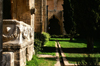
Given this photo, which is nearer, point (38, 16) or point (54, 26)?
point (38, 16)

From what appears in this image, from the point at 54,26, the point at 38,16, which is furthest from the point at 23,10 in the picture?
the point at 54,26

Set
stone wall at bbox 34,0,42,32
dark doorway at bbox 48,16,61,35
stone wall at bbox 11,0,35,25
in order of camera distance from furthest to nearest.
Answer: dark doorway at bbox 48,16,61,35
stone wall at bbox 34,0,42,32
stone wall at bbox 11,0,35,25

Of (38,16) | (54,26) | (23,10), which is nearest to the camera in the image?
(23,10)

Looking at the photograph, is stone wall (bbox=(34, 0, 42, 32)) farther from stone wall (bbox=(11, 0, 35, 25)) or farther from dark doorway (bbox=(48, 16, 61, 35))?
dark doorway (bbox=(48, 16, 61, 35))

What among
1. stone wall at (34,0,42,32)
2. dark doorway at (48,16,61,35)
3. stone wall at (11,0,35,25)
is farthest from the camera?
dark doorway at (48,16,61,35)

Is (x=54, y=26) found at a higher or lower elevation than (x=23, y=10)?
lower

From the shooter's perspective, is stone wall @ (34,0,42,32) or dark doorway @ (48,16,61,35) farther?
dark doorway @ (48,16,61,35)

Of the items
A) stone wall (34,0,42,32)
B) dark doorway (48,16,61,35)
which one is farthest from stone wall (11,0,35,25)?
dark doorway (48,16,61,35)

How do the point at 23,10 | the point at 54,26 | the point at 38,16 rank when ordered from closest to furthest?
the point at 23,10, the point at 38,16, the point at 54,26

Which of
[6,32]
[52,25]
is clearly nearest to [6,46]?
[6,32]

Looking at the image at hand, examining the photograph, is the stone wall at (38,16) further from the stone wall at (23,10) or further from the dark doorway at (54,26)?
the dark doorway at (54,26)

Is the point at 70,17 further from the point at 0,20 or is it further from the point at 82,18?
the point at 0,20

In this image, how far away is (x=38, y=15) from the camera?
992 centimetres

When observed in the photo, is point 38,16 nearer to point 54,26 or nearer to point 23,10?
point 23,10
